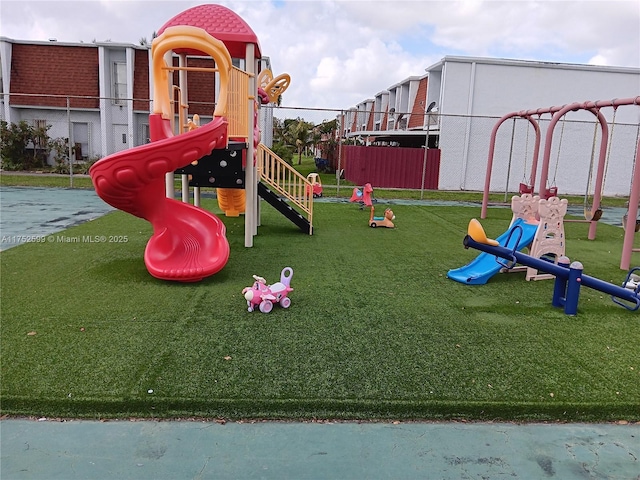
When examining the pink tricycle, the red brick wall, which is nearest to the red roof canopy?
the pink tricycle

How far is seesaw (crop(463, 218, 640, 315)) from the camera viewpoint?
5.45 metres

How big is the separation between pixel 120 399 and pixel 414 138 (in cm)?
2287

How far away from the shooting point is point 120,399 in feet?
11.3

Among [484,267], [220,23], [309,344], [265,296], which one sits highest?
[220,23]

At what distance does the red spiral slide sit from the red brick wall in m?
18.0

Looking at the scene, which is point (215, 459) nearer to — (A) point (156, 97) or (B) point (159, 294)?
(B) point (159, 294)

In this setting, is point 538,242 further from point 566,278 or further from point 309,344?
point 309,344

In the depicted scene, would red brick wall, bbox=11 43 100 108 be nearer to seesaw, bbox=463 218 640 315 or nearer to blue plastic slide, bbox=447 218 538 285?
blue plastic slide, bbox=447 218 538 285

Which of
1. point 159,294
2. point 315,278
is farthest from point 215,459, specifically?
point 315,278

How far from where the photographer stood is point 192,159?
6.29 metres

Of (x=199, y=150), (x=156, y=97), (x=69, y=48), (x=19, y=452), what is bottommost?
(x=19, y=452)

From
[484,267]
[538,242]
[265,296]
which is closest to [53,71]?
[265,296]

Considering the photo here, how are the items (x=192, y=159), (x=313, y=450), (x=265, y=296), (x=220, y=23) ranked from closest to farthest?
(x=313, y=450) < (x=265, y=296) < (x=192, y=159) < (x=220, y=23)

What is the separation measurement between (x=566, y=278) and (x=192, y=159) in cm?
472
